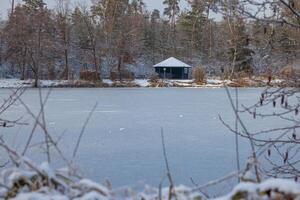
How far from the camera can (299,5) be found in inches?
100

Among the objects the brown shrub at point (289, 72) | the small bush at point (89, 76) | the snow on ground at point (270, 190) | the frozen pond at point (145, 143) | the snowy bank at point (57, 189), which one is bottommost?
the frozen pond at point (145, 143)

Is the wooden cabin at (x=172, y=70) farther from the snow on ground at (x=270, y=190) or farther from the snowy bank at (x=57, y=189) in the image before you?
the snow on ground at (x=270, y=190)

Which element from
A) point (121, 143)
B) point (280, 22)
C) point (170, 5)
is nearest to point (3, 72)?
point (170, 5)

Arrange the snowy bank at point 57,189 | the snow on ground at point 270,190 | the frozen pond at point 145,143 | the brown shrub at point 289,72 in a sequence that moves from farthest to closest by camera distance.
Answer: the frozen pond at point 145,143, the brown shrub at point 289,72, the snowy bank at point 57,189, the snow on ground at point 270,190

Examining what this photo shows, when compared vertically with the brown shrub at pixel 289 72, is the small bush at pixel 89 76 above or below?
below

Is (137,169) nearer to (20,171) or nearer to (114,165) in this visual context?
(114,165)

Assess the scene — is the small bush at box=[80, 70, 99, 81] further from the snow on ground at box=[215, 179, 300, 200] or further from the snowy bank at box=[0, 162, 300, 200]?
the snow on ground at box=[215, 179, 300, 200]

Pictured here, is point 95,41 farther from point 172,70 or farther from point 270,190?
point 270,190

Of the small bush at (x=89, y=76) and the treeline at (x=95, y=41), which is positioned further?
the treeline at (x=95, y=41)

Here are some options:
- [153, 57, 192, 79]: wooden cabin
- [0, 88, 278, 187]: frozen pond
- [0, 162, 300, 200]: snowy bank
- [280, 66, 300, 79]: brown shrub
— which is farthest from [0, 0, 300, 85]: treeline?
[0, 162, 300, 200]: snowy bank

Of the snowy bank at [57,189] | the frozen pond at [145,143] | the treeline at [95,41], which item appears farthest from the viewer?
the treeline at [95,41]

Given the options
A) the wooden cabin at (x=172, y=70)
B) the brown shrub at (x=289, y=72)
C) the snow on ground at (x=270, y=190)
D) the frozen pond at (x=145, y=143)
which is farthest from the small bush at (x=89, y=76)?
the snow on ground at (x=270, y=190)

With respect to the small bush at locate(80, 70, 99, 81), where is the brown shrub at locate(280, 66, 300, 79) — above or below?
above

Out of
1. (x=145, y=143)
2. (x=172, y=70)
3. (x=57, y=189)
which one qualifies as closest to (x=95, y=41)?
(x=172, y=70)
